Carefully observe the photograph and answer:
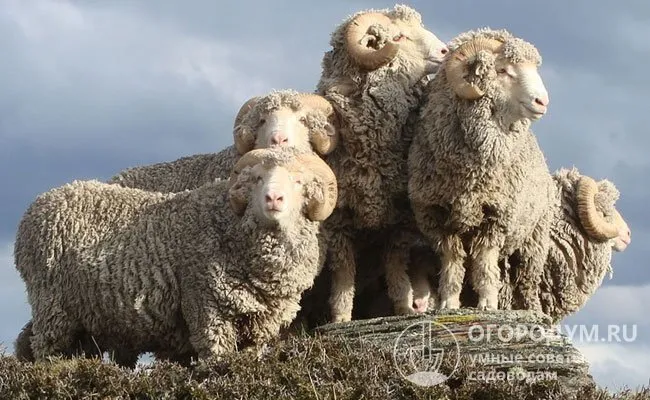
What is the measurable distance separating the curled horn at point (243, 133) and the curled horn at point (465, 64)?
7.18ft

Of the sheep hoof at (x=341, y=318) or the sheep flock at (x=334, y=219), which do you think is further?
the sheep hoof at (x=341, y=318)

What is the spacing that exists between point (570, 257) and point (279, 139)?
3.86 m

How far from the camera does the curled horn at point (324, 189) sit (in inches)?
494

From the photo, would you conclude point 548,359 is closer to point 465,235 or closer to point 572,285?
point 465,235

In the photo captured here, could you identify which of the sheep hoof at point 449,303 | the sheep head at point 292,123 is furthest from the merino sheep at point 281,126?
the sheep hoof at point 449,303

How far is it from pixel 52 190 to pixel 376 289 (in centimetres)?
376

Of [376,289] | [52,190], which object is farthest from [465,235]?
[52,190]

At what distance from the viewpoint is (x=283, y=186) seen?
39.9 ft

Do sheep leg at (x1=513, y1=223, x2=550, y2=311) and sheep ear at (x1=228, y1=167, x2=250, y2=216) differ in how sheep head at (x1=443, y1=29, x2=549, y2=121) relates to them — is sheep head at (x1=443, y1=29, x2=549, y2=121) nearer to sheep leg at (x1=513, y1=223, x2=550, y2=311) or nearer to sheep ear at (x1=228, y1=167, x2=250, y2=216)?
sheep leg at (x1=513, y1=223, x2=550, y2=311)

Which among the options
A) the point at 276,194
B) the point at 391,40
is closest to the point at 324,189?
the point at 276,194

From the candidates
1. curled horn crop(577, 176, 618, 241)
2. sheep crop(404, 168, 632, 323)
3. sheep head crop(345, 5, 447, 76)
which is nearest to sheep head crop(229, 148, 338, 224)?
sheep head crop(345, 5, 447, 76)

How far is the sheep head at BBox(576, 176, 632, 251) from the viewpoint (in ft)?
50.2

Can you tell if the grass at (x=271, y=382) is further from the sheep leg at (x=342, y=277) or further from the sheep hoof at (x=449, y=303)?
the sheep leg at (x=342, y=277)

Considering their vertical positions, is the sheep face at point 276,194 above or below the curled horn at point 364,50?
below
